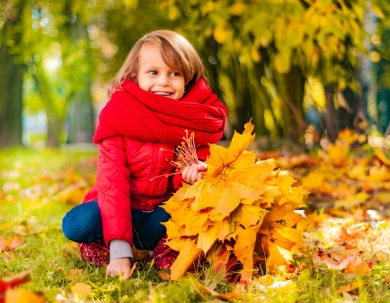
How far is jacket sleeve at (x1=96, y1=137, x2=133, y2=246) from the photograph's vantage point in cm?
222

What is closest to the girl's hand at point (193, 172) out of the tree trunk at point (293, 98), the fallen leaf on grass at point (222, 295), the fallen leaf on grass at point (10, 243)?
the fallen leaf on grass at point (222, 295)

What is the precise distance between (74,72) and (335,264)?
10918mm

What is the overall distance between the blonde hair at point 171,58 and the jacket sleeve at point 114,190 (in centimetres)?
31

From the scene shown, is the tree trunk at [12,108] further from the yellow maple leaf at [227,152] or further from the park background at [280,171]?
the yellow maple leaf at [227,152]

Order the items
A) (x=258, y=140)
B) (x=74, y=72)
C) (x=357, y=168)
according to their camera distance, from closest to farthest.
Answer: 1. (x=357, y=168)
2. (x=258, y=140)
3. (x=74, y=72)

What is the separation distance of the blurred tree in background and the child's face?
158 cm

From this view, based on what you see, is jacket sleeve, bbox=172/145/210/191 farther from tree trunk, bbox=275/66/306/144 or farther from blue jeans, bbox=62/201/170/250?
tree trunk, bbox=275/66/306/144

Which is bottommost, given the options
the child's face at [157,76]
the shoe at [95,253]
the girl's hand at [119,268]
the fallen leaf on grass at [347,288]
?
the shoe at [95,253]

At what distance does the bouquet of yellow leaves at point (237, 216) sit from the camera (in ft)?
6.54

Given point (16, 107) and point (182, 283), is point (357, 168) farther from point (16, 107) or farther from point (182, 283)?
point (16, 107)

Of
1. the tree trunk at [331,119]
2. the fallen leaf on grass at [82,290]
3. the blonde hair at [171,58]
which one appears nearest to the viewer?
the fallen leaf on grass at [82,290]

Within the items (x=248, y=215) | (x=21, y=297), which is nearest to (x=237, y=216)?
(x=248, y=215)

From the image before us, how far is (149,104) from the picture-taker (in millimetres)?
2307

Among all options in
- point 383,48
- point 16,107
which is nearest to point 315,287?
point 383,48
